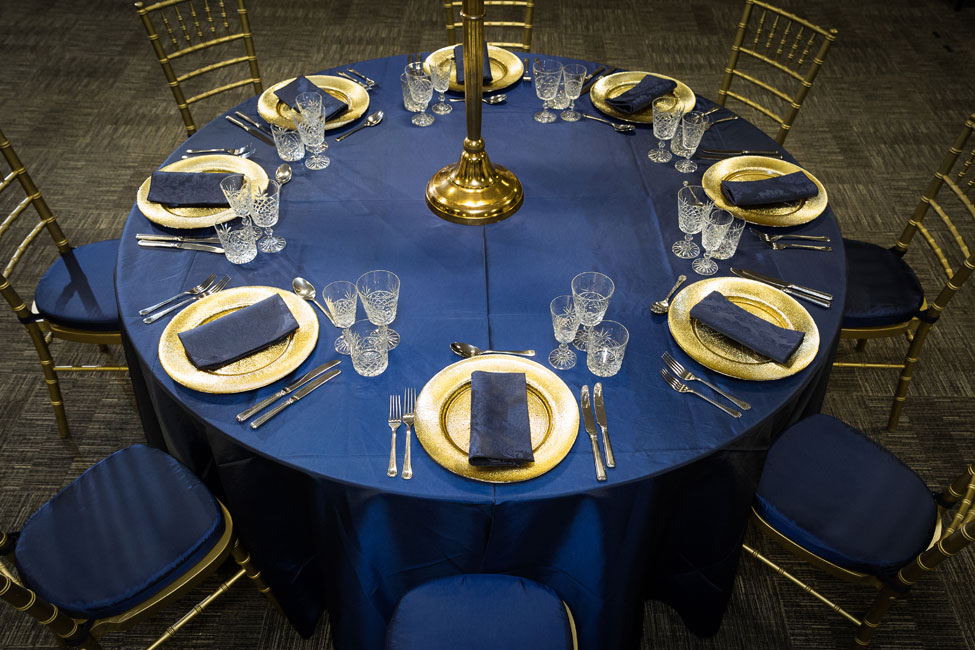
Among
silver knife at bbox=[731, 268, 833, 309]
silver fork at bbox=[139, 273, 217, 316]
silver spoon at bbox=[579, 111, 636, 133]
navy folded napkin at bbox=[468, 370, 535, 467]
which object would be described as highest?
silver spoon at bbox=[579, 111, 636, 133]

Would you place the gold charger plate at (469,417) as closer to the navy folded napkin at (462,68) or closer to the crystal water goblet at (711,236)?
the crystal water goblet at (711,236)

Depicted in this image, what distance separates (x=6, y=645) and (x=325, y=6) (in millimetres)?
4472

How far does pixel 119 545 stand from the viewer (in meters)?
1.69

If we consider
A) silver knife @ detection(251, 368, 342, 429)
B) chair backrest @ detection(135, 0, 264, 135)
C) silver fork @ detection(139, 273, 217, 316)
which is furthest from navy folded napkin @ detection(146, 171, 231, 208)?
chair backrest @ detection(135, 0, 264, 135)

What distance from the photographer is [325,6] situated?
5176 mm

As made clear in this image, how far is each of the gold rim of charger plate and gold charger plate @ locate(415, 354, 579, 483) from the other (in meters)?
0.86

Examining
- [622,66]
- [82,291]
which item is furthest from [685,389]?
[622,66]

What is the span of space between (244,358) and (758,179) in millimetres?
1574

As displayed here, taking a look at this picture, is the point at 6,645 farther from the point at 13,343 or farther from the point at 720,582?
the point at 720,582

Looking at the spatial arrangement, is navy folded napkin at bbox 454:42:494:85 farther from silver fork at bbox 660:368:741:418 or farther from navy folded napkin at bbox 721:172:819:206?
silver fork at bbox 660:368:741:418

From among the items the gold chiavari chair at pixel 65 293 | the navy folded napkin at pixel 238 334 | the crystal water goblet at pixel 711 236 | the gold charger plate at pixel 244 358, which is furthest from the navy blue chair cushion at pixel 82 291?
the crystal water goblet at pixel 711 236

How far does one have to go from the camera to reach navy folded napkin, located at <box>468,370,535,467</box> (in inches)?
56.7

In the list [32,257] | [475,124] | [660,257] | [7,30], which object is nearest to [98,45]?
[7,30]

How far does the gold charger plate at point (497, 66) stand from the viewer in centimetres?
254
